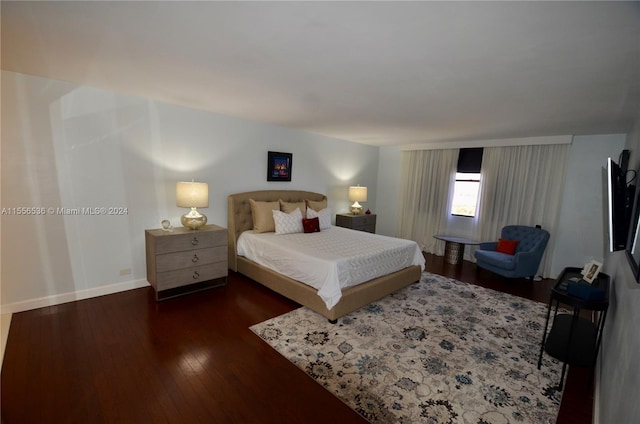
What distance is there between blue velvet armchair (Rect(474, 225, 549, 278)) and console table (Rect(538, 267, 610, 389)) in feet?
4.38

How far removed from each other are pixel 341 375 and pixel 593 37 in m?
2.66

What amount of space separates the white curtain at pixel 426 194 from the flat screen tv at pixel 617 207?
3.73m

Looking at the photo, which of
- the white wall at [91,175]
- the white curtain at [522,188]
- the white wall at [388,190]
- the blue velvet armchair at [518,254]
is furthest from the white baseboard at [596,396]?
the white wall at [388,190]

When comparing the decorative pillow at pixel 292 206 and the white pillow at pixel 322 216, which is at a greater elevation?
the decorative pillow at pixel 292 206

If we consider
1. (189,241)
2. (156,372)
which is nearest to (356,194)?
(189,241)

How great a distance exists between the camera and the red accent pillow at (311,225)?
4.32 metres

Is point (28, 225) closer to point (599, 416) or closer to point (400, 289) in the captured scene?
point (400, 289)

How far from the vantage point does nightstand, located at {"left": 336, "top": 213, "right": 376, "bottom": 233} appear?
562cm

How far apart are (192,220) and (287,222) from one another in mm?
1321

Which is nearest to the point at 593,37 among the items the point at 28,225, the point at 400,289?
the point at 400,289

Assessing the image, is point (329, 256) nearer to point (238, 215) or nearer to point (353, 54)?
point (238, 215)

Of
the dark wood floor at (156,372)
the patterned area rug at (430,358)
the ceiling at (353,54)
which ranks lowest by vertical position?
the patterned area rug at (430,358)

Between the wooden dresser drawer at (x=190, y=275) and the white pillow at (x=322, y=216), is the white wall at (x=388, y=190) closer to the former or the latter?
the white pillow at (x=322, y=216)

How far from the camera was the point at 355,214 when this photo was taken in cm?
595
